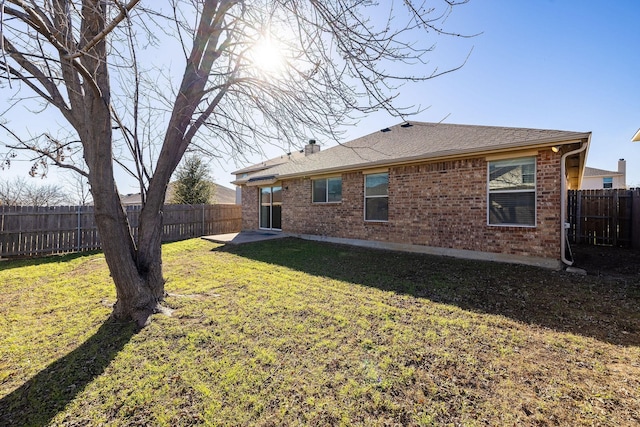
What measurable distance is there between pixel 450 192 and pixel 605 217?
6221 mm

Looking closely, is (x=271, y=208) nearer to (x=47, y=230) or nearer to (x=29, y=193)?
(x=47, y=230)

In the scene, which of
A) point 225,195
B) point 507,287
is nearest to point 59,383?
point 507,287

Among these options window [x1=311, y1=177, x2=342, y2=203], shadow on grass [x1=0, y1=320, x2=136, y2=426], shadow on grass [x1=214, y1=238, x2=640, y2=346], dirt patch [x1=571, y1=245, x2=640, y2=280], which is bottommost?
shadow on grass [x1=0, y1=320, x2=136, y2=426]

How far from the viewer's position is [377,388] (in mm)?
2594

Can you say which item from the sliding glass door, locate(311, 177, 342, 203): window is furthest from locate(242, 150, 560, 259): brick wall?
the sliding glass door

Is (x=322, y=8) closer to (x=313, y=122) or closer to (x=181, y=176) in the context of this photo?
(x=313, y=122)

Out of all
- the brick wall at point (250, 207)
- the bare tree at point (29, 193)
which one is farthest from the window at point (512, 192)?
the bare tree at point (29, 193)

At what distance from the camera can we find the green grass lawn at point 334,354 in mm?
2342

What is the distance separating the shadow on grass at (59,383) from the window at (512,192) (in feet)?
26.1

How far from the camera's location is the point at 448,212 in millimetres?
8016

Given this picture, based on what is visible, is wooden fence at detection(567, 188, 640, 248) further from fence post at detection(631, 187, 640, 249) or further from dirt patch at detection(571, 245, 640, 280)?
dirt patch at detection(571, 245, 640, 280)

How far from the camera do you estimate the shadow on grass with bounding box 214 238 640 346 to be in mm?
4063

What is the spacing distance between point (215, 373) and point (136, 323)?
179 centimetres

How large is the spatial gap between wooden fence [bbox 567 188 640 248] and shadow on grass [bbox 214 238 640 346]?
14.4ft
